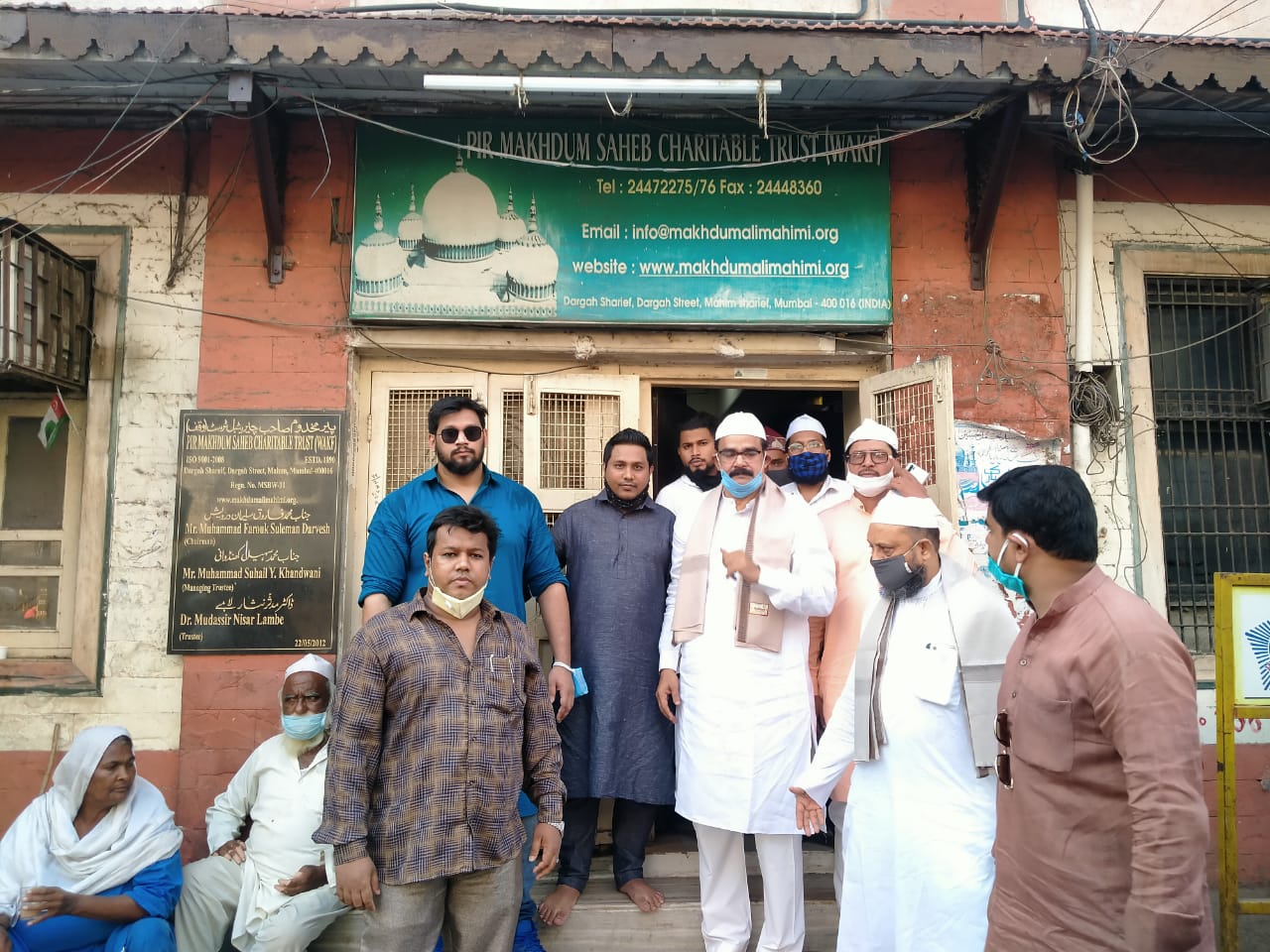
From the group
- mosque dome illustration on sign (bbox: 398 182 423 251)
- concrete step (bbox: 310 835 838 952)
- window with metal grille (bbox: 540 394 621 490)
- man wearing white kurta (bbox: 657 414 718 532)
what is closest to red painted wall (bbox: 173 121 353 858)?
mosque dome illustration on sign (bbox: 398 182 423 251)

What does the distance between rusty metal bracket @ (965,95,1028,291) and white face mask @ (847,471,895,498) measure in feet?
5.44

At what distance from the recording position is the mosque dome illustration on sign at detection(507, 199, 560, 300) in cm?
474

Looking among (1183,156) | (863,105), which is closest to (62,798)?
(863,105)

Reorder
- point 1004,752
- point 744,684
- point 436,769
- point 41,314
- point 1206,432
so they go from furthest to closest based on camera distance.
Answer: point 1206,432
point 41,314
point 744,684
point 436,769
point 1004,752

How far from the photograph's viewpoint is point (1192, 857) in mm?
1688

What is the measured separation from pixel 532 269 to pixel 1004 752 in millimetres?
3385

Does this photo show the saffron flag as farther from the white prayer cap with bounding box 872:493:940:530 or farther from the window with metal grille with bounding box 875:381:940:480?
the window with metal grille with bounding box 875:381:940:480

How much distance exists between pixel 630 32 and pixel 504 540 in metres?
2.29

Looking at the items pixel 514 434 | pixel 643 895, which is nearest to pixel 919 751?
pixel 643 895

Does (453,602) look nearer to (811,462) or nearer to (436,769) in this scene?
(436,769)

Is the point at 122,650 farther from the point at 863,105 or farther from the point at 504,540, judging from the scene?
the point at 863,105

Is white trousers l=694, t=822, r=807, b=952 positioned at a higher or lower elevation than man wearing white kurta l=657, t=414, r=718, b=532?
lower

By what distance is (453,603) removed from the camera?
276cm

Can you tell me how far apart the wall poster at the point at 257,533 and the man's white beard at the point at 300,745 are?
65 cm
